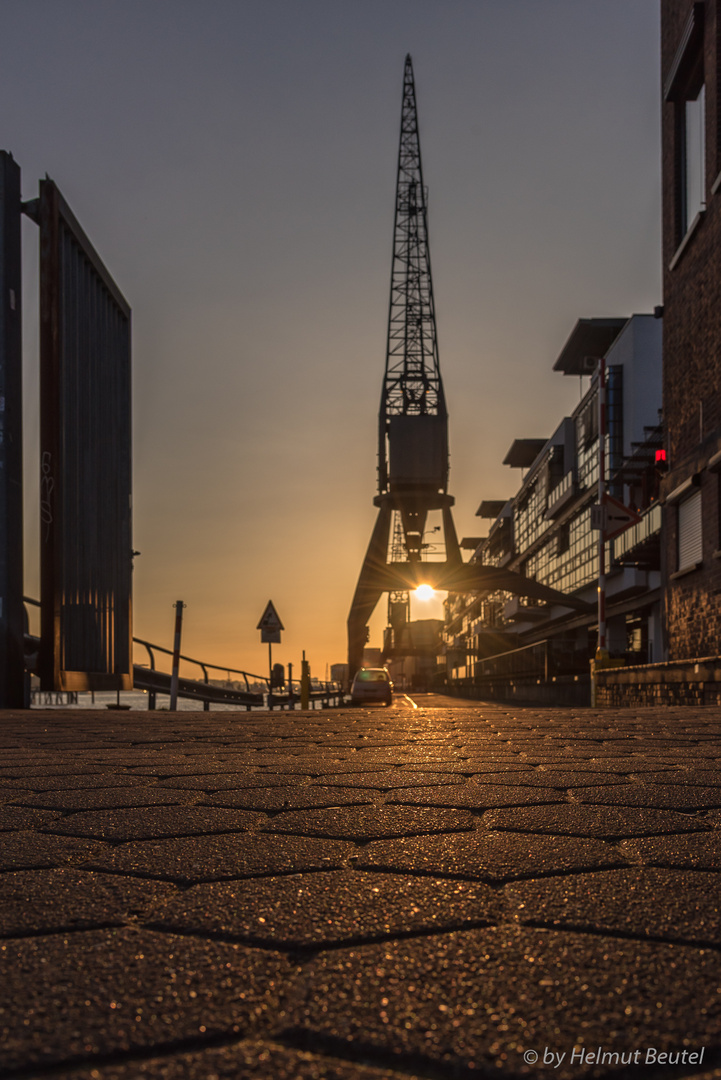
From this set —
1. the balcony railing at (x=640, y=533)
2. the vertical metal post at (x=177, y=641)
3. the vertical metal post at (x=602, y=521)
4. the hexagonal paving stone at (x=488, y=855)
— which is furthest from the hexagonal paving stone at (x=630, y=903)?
the balcony railing at (x=640, y=533)

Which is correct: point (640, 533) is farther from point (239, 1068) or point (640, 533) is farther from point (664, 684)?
point (239, 1068)

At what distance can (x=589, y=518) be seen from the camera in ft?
86.0

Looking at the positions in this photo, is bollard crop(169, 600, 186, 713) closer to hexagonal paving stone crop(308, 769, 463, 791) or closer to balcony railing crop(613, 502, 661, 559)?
hexagonal paving stone crop(308, 769, 463, 791)

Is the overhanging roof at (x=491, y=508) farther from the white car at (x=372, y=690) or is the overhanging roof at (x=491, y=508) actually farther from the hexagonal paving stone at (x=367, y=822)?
the hexagonal paving stone at (x=367, y=822)

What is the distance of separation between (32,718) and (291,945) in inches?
333

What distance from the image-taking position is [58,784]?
4125 millimetres

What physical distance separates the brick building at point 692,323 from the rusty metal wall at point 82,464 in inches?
379

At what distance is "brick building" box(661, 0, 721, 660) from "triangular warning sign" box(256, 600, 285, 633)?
8.02 meters

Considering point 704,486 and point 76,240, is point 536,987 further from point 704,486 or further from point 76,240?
point 704,486

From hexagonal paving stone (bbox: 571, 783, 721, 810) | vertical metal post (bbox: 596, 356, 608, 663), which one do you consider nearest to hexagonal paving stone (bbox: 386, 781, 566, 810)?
hexagonal paving stone (bbox: 571, 783, 721, 810)

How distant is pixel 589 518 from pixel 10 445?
18597mm

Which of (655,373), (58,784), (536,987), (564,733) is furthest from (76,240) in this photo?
(655,373)

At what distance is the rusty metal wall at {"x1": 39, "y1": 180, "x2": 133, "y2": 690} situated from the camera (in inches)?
452

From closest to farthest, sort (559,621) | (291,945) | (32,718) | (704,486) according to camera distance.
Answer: (291,945) < (32,718) < (704,486) < (559,621)
